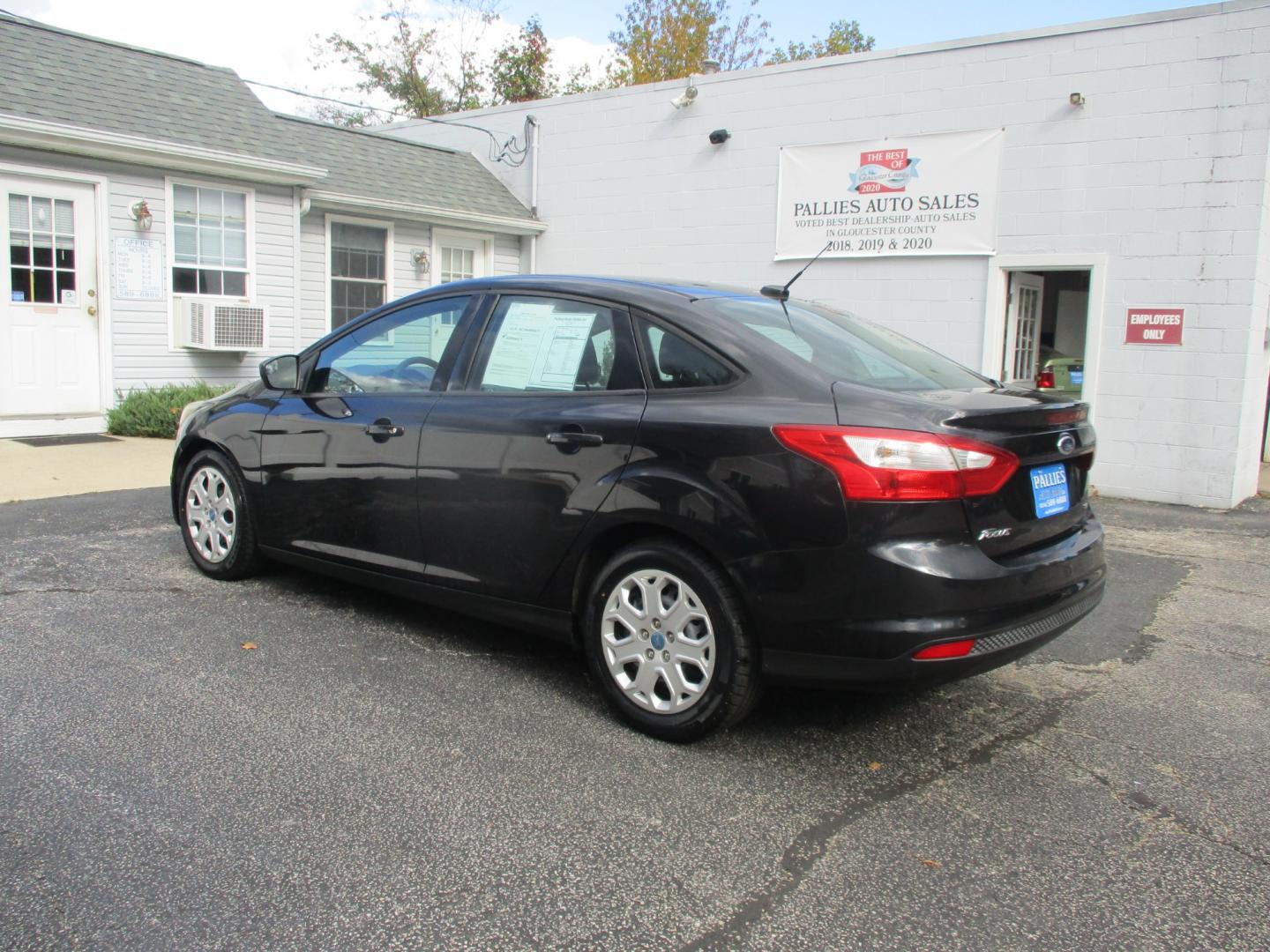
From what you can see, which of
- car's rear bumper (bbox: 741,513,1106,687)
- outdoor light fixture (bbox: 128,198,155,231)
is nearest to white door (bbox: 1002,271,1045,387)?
car's rear bumper (bbox: 741,513,1106,687)

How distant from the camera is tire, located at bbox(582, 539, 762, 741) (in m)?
3.34

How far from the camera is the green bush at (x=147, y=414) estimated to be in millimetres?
10555

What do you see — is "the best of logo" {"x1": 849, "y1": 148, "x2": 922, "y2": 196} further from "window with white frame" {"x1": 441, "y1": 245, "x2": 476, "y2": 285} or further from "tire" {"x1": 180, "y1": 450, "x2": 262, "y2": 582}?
"tire" {"x1": 180, "y1": 450, "x2": 262, "y2": 582}

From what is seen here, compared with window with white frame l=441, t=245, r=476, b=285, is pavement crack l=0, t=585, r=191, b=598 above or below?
below

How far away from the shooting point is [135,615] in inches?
189

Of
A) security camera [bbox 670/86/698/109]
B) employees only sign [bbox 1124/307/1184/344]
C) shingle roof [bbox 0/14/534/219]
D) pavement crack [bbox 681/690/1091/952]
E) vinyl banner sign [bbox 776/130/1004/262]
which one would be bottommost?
pavement crack [bbox 681/690/1091/952]

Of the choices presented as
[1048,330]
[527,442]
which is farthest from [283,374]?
[1048,330]

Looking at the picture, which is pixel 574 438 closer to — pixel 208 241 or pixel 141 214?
pixel 141 214

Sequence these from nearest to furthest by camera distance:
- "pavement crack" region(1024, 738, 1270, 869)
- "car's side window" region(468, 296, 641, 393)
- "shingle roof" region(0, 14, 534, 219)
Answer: "pavement crack" region(1024, 738, 1270, 869), "car's side window" region(468, 296, 641, 393), "shingle roof" region(0, 14, 534, 219)

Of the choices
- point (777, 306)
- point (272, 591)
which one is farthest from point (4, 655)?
point (777, 306)

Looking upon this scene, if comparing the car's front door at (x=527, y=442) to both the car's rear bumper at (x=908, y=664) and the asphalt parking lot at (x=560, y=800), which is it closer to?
the asphalt parking lot at (x=560, y=800)

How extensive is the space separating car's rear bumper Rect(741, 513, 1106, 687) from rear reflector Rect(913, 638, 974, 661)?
0.01 metres

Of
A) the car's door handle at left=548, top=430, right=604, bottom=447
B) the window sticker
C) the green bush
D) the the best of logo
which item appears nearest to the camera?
the car's door handle at left=548, top=430, right=604, bottom=447

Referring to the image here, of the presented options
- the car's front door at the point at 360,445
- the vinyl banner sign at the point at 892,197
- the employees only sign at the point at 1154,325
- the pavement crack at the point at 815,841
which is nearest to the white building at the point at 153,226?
the vinyl banner sign at the point at 892,197
